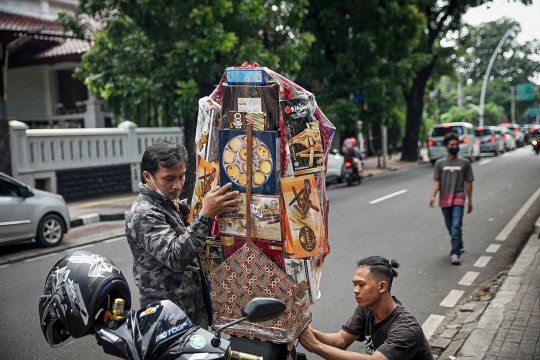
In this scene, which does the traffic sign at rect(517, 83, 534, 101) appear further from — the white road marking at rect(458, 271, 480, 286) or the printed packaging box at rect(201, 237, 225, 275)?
the printed packaging box at rect(201, 237, 225, 275)

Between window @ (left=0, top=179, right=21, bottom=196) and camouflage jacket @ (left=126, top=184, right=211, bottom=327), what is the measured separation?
7.47 meters

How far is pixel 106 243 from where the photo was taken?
10.1 meters

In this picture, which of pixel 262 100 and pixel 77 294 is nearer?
pixel 77 294

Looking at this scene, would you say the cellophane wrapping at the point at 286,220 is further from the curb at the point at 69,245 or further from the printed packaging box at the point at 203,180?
the curb at the point at 69,245

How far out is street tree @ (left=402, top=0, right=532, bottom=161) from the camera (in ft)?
82.1

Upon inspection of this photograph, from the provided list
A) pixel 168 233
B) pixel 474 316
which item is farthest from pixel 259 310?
pixel 474 316

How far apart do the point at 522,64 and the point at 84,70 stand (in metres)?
64.2

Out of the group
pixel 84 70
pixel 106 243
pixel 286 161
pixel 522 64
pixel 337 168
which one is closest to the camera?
pixel 286 161

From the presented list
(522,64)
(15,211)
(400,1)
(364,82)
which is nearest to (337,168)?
(364,82)

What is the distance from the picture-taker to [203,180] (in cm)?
291

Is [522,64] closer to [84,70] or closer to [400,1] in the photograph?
[400,1]

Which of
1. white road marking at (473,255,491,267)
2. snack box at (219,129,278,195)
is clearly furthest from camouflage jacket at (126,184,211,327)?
white road marking at (473,255,491,267)

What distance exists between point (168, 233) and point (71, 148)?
1403 cm

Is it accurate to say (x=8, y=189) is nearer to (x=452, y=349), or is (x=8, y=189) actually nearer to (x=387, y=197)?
(x=452, y=349)
